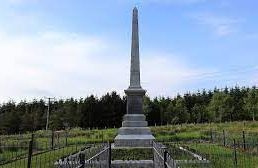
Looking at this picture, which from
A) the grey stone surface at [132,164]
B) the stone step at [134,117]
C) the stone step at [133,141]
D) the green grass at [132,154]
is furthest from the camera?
the stone step at [134,117]

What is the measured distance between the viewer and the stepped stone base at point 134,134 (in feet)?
82.5

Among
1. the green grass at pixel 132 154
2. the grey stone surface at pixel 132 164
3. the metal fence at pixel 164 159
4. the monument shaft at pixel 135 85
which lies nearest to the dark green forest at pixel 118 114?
the monument shaft at pixel 135 85

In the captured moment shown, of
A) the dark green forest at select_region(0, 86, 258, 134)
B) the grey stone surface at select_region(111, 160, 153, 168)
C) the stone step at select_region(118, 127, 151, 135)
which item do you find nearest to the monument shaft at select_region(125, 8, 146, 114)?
the stone step at select_region(118, 127, 151, 135)

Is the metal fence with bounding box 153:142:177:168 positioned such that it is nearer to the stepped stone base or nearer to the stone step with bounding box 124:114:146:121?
the stepped stone base

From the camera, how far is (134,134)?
26594 millimetres

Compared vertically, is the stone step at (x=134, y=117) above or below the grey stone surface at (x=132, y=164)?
above

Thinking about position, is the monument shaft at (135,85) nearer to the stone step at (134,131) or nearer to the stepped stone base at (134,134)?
the stepped stone base at (134,134)

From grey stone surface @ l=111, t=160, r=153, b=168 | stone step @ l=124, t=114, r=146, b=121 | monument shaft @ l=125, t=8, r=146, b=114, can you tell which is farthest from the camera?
monument shaft @ l=125, t=8, r=146, b=114

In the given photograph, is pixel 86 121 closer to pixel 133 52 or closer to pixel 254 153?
pixel 133 52

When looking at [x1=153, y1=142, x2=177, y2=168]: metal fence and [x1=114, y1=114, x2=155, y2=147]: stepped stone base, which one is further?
[x1=114, y1=114, x2=155, y2=147]: stepped stone base

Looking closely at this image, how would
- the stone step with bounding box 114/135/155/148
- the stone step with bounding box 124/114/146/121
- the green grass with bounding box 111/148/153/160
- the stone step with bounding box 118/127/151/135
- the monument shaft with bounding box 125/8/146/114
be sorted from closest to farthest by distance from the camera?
the green grass with bounding box 111/148/153/160 → the stone step with bounding box 114/135/155/148 → the stone step with bounding box 118/127/151/135 → the stone step with bounding box 124/114/146/121 → the monument shaft with bounding box 125/8/146/114

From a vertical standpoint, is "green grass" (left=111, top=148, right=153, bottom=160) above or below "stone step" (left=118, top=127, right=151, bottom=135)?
below

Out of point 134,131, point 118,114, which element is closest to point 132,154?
point 134,131

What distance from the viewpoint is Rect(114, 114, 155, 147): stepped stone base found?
25.1 metres
